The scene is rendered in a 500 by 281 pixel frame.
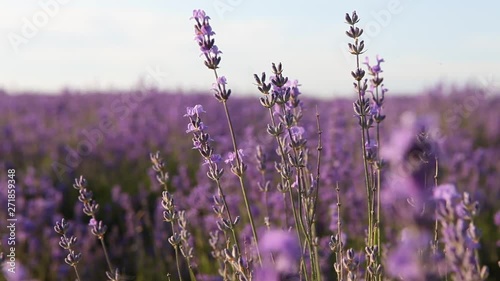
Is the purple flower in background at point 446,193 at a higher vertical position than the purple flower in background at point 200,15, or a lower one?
lower

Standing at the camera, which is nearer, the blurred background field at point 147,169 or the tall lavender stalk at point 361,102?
the tall lavender stalk at point 361,102

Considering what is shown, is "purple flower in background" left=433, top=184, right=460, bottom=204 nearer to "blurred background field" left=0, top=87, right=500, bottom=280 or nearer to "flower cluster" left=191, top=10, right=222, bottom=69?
"blurred background field" left=0, top=87, right=500, bottom=280

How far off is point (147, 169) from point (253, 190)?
3009mm

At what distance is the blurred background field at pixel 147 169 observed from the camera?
14.9 ft

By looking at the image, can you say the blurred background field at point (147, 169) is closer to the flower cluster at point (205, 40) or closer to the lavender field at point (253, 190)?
the lavender field at point (253, 190)

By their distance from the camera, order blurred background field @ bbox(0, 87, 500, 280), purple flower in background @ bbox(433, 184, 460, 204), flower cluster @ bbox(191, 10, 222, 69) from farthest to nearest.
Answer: blurred background field @ bbox(0, 87, 500, 280), flower cluster @ bbox(191, 10, 222, 69), purple flower in background @ bbox(433, 184, 460, 204)

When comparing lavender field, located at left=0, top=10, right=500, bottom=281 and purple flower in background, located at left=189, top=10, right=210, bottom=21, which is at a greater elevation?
purple flower in background, located at left=189, top=10, right=210, bottom=21

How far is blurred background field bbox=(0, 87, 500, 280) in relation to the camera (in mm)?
4551

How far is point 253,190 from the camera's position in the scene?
437 centimetres

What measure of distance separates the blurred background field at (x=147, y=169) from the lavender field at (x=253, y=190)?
0.02m

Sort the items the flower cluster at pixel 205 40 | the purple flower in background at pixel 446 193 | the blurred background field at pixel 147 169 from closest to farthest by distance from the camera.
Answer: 1. the purple flower in background at pixel 446 193
2. the flower cluster at pixel 205 40
3. the blurred background field at pixel 147 169

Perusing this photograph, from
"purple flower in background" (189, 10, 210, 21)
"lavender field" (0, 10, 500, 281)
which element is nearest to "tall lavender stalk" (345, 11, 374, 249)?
"lavender field" (0, 10, 500, 281)

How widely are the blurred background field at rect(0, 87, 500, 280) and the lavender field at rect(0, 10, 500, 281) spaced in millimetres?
21

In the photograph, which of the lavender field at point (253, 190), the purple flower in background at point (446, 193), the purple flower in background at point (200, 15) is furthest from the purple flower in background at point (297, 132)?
the purple flower in background at point (446, 193)
